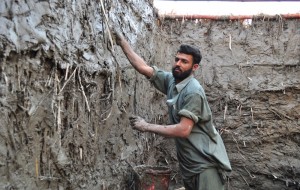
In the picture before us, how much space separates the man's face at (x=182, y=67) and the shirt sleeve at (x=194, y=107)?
293 mm

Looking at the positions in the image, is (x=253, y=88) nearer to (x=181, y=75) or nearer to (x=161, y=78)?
(x=161, y=78)

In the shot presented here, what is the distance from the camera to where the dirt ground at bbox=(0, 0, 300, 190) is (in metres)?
2.14

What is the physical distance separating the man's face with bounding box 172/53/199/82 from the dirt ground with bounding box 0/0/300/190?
566mm

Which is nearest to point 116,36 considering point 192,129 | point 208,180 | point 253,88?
point 192,129

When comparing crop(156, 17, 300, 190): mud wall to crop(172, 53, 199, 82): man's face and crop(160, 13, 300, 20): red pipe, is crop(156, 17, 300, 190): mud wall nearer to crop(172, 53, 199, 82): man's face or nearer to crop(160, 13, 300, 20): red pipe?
crop(160, 13, 300, 20): red pipe

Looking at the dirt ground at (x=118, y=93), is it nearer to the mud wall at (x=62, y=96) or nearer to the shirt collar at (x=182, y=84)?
the mud wall at (x=62, y=96)

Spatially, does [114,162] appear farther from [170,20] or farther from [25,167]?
[170,20]

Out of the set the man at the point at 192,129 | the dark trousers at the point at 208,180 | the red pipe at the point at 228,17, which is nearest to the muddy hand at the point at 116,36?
the man at the point at 192,129

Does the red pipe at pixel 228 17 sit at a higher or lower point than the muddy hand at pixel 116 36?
higher

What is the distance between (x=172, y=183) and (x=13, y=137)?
3485mm

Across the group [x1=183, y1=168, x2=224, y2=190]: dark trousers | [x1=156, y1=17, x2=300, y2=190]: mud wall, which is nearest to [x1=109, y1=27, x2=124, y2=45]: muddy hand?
[x1=183, y1=168, x2=224, y2=190]: dark trousers

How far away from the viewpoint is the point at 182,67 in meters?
3.10

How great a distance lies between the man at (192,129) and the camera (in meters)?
2.82

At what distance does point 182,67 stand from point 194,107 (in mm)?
430
